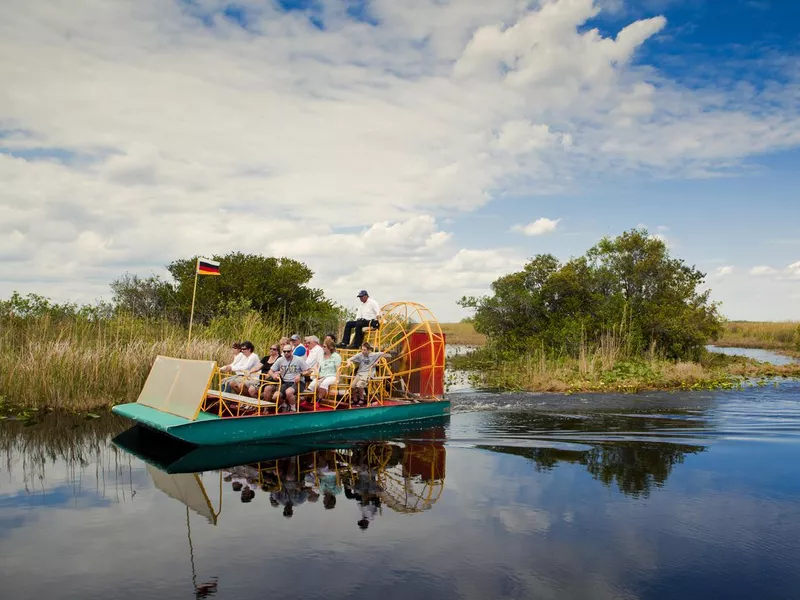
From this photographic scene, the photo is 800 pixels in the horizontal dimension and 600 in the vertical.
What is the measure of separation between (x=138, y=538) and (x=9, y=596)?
1.53 m

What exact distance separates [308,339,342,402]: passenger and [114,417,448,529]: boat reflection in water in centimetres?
93

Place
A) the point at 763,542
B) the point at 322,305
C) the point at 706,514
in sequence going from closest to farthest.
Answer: the point at 763,542 < the point at 706,514 < the point at 322,305

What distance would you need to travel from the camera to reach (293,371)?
1258 centimetres

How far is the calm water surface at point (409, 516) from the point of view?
6.16 m

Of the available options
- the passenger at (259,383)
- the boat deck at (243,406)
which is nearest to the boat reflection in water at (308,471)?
the boat deck at (243,406)

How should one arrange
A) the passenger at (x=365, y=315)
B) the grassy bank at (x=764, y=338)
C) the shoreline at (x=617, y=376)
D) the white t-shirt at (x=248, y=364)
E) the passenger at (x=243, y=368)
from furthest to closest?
the grassy bank at (x=764, y=338), the shoreline at (x=617, y=376), the passenger at (x=365, y=315), the white t-shirt at (x=248, y=364), the passenger at (x=243, y=368)

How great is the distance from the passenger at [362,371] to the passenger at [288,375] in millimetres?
1653

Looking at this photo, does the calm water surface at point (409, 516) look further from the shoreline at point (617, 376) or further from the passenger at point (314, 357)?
the shoreline at point (617, 376)

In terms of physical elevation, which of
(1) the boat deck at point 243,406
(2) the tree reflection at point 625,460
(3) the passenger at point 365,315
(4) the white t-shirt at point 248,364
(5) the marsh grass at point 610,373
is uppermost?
(3) the passenger at point 365,315

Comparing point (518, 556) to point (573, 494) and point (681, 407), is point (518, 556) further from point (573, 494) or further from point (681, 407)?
point (681, 407)

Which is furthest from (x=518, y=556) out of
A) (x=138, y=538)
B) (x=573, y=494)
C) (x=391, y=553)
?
(x=138, y=538)

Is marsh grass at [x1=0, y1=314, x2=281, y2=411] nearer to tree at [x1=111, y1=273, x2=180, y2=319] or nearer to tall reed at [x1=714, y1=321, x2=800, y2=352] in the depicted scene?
tree at [x1=111, y1=273, x2=180, y2=319]

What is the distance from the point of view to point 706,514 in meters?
8.15

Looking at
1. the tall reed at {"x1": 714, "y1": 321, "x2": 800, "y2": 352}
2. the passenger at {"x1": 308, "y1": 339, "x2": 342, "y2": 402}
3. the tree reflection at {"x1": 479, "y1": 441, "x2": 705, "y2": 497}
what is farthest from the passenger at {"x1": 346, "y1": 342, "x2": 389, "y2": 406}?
the tall reed at {"x1": 714, "y1": 321, "x2": 800, "y2": 352}
